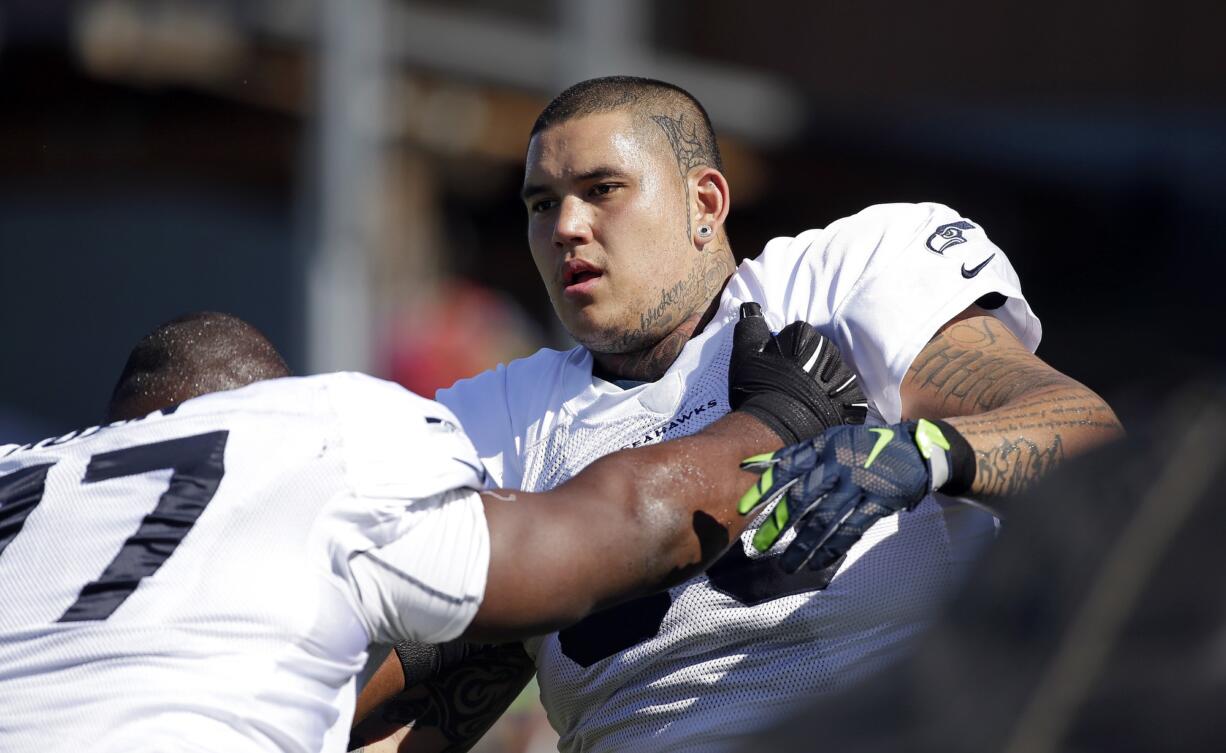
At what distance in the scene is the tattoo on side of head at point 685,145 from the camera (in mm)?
3725

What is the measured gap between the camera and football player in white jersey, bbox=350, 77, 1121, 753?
2.89 meters

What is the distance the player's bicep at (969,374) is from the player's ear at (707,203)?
28.5 inches

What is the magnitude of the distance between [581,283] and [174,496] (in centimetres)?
133

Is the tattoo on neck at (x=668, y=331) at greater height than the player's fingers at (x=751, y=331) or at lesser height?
lesser

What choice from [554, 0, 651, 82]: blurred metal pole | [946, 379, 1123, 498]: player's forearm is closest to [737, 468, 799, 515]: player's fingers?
[946, 379, 1123, 498]: player's forearm

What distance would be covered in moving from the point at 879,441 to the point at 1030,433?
0.32 m

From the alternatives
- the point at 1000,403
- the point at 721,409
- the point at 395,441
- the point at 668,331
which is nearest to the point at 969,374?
the point at 1000,403

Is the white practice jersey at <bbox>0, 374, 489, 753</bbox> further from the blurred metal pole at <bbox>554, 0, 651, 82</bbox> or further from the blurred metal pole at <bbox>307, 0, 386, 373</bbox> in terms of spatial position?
the blurred metal pole at <bbox>554, 0, 651, 82</bbox>

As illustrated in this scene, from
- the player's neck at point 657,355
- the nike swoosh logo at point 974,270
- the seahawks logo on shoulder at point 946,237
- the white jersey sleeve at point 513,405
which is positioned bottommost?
the white jersey sleeve at point 513,405

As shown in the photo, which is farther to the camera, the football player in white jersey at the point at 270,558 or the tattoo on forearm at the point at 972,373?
the tattoo on forearm at the point at 972,373

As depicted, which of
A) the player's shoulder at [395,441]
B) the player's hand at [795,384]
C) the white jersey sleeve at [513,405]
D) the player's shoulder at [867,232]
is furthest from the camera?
the white jersey sleeve at [513,405]

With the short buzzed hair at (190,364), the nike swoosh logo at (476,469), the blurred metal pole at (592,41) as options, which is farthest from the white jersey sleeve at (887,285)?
the blurred metal pole at (592,41)

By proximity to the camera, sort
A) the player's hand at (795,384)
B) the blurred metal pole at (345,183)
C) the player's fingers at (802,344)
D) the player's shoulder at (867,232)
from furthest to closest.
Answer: the blurred metal pole at (345,183)
the player's shoulder at (867,232)
the player's fingers at (802,344)
the player's hand at (795,384)

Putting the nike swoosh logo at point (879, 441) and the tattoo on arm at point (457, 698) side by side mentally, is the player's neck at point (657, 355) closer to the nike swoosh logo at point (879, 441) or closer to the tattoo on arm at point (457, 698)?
the tattoo on arm at point (457, 698)
